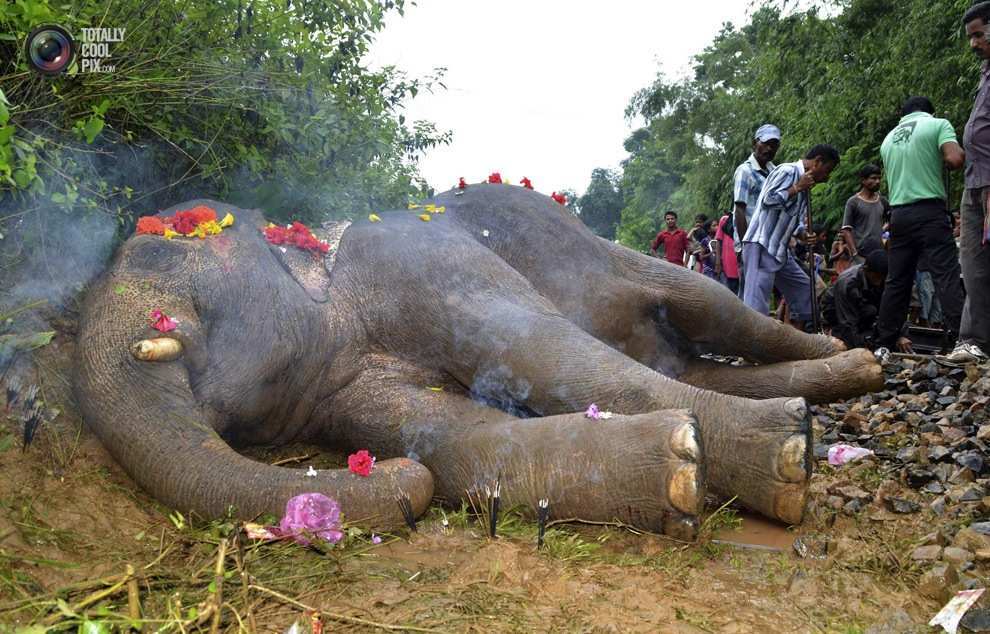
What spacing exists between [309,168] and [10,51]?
1.73 metres

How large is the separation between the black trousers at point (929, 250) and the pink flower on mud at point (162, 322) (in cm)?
543

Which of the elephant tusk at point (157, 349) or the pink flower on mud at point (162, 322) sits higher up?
the pink flower on mud at point (162, 322)

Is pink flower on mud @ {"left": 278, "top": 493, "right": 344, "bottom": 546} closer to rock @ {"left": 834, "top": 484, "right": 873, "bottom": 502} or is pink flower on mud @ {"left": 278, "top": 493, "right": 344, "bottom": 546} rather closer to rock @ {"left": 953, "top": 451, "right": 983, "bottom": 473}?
rock @ {"left": 834, "top": 484, "right": 873, "bottom": 502}

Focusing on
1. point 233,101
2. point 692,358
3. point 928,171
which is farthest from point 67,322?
point 928,171

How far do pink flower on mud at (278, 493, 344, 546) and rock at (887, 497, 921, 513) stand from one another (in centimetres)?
218

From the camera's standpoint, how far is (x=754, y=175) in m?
7.33

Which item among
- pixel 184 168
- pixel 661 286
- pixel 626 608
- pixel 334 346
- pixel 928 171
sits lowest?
pixel 626 608

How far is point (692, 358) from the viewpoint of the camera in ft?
17.3

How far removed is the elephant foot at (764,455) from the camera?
303 cm

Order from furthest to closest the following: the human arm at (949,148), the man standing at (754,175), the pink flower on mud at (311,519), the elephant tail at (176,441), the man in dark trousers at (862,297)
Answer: the man in dark trousers at (862,297)
the man standing at (754,175)
the human arm at (949,148)
the elephant tail at (176,441)
the pink flower on mud at (311,519)

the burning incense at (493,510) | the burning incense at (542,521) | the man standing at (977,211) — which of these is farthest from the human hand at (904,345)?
the burning incense at (542,521)

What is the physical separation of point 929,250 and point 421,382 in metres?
4.39

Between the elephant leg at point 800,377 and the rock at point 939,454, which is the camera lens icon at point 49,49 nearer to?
the elephant leg at point 800,377

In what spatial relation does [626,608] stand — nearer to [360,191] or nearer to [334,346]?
[334,346]
